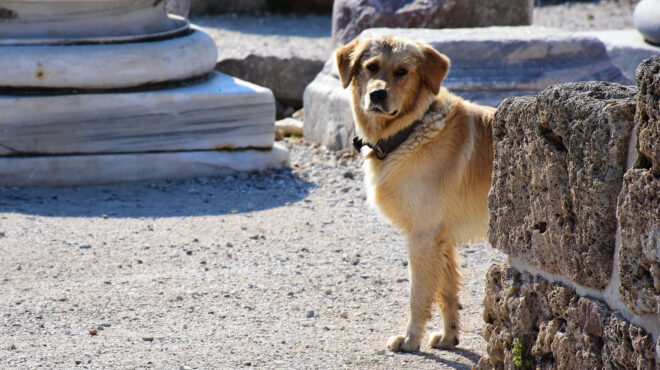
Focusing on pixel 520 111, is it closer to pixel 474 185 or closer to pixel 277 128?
pixel 474 185

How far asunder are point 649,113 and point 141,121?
504 centimetres

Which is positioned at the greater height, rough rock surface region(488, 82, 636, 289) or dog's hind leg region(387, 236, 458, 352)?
rough rock surface region(488, 82, 636, 289)

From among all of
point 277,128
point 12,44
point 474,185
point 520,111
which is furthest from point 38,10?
point 520,111

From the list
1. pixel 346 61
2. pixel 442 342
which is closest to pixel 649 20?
pixel 346 61

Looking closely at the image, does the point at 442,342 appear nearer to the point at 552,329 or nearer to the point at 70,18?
the point at 552,329

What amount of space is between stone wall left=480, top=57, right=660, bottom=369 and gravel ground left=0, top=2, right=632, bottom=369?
88 centimetres

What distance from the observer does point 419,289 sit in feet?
12.7

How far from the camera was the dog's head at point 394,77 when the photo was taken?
3963mm

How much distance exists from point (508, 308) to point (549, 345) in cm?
25

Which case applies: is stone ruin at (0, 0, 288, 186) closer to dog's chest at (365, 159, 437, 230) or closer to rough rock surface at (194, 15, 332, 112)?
rough rock surface at (194, 15, 332, 112)

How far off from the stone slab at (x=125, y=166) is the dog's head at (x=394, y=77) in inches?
114

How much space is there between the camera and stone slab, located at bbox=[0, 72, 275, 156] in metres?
6.36

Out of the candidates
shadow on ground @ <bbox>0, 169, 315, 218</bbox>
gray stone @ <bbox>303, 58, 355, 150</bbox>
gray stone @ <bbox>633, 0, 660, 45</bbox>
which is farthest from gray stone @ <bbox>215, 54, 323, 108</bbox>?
gray stone @ <bbox>633, 0, 660, 45</bbox>

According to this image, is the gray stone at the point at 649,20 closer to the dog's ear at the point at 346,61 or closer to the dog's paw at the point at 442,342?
the dog's ear at the point at 346,61
